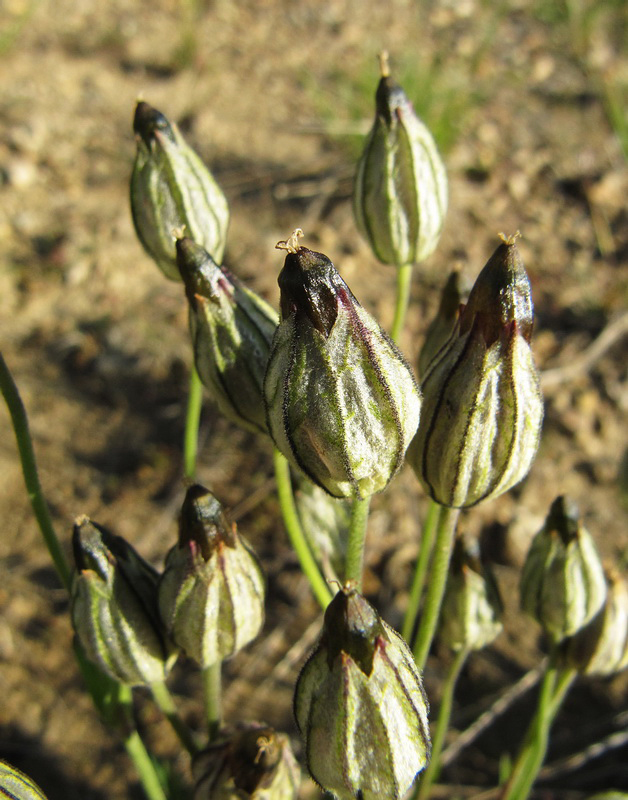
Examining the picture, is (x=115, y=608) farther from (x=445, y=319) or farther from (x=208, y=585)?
(x=445, y=319)

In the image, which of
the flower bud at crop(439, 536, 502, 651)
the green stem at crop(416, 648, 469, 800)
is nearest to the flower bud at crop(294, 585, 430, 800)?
the flower bud at crop(439, 536, 502, 651)

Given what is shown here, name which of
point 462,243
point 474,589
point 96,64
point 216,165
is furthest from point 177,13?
point 474,589

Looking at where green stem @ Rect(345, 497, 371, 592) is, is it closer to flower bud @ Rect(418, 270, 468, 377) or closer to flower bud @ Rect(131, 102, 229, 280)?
flower bud @ Rect(418, 270, 468, 377)

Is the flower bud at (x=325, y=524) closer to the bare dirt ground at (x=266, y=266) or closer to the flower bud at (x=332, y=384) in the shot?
the flower bud at (x=332, y=384)

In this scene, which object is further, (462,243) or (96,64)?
(96,64)

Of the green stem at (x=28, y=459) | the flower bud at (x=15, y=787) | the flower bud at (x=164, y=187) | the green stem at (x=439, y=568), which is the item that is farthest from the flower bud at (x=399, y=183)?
the flower bud at (x=15, y=787)

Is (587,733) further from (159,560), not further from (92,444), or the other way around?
(92,444)
